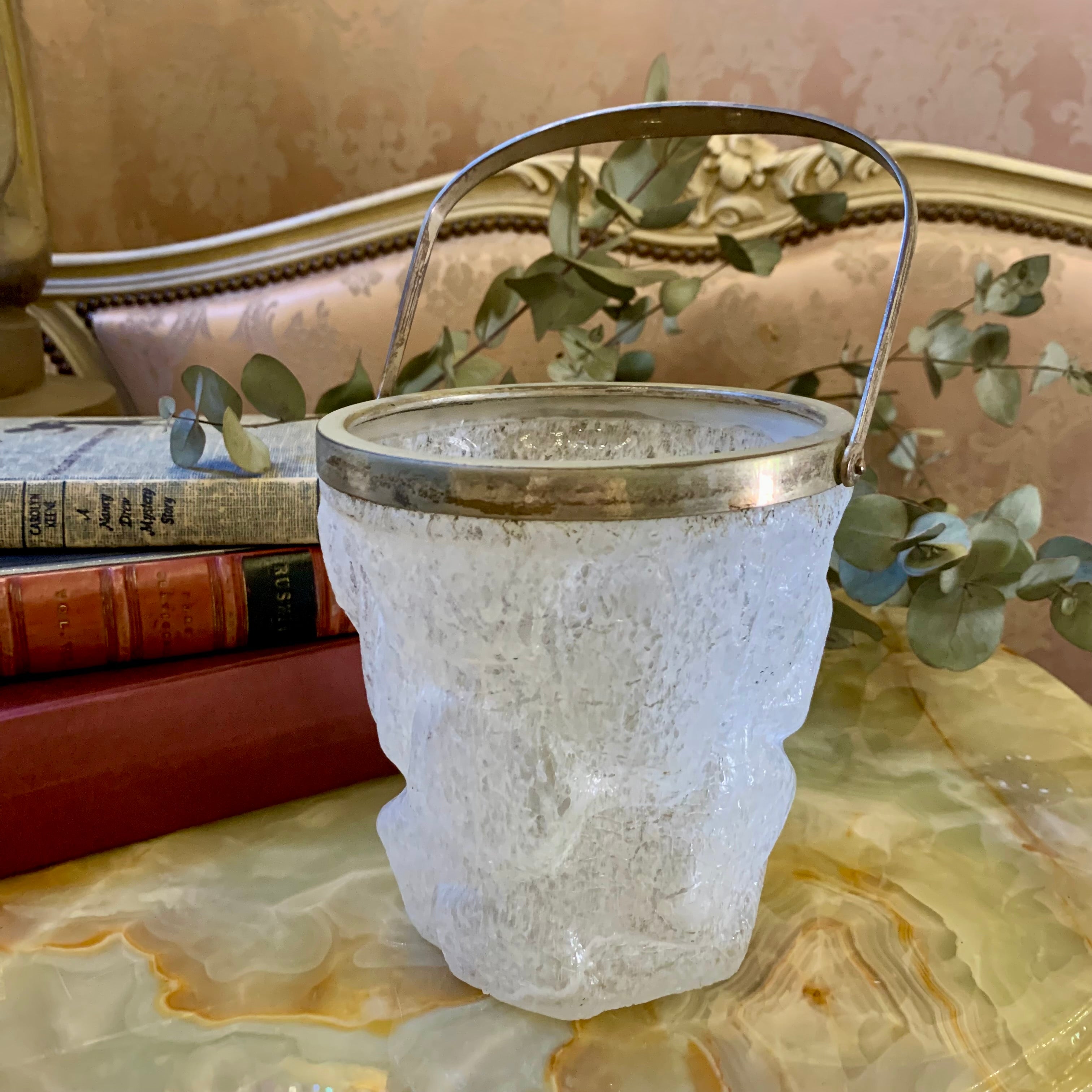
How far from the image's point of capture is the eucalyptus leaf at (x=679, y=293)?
0.70m

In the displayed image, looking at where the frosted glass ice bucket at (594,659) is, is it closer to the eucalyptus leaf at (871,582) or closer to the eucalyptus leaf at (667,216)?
the eucalyptus leaf at (871,582)

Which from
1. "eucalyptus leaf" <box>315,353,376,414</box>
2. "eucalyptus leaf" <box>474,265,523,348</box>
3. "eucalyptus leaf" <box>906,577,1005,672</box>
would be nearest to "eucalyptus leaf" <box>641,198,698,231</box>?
"eucalyptus leaf" <box>474,265,523,348</box>

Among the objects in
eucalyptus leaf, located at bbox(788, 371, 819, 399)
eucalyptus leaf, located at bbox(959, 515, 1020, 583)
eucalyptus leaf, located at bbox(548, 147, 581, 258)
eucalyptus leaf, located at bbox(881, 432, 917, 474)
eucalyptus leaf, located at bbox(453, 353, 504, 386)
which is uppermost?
eucalyptus leaf, located at bbox(548, 147, 581, 258)

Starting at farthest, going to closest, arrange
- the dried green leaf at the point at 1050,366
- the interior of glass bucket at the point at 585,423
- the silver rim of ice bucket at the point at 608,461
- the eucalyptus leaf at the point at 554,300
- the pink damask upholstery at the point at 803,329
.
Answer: the pink damask upholstery at the point at 803,329 < the dried green leaf at the point at 1050,366 < the eucalyptus leaf at the point at 554,300 < the interior of glass bucket at the point at 585,423 < the silver rim of ice bucket at the point at 608,461

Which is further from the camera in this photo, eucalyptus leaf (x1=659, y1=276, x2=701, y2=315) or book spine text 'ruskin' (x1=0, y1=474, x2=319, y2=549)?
eucalyptus leaf (x1=659, y1=276, x2=701, y2=315)

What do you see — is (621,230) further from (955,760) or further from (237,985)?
(237,985)

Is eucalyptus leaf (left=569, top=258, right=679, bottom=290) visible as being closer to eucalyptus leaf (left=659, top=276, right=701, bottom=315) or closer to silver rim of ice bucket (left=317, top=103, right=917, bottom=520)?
eucalyptus leaf (left=659, top=276, right=701, bottom=315)

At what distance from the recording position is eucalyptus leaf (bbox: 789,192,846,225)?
734mm

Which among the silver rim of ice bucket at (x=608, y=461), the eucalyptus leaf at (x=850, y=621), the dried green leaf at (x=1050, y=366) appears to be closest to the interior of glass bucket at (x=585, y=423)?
the silver rim of ice bucket at (x=608, y=461)

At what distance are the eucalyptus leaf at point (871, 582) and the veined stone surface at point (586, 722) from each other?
0.16 meters

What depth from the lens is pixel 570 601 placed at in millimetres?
274

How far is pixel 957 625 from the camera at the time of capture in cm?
47

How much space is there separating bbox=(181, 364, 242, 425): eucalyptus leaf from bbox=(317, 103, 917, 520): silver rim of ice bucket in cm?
17

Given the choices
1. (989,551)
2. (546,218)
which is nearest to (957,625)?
(989,551)
